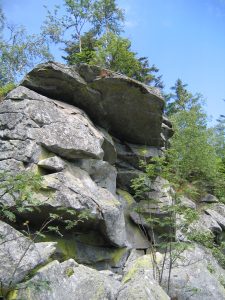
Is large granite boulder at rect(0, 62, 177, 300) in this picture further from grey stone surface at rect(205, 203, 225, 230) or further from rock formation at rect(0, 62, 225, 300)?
grey stone surface at rect(205, 203, 225, 230)

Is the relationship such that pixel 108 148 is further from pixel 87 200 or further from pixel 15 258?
pixel 15 258

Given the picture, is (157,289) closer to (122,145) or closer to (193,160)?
(122,145)

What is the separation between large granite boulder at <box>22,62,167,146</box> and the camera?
13.9 meters

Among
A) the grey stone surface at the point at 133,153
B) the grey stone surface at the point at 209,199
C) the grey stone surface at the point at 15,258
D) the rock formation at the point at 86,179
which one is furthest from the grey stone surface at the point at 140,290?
the grey stone surface at the point at 209,199

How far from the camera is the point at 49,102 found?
43.9ft

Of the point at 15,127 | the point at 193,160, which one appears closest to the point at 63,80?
the point at 15,127

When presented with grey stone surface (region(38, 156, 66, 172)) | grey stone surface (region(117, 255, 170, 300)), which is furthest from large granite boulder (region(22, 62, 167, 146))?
grey stone surface (region(117, 255, 170, 300))

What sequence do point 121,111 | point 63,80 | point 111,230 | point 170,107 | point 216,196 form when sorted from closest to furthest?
point 111,230, point 63,80, point 121,111, point 216,196, point 170,107

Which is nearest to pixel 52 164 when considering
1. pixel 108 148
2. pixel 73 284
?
pixel 108 148

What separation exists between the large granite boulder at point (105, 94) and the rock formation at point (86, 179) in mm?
39

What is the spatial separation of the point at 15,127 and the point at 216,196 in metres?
13.3

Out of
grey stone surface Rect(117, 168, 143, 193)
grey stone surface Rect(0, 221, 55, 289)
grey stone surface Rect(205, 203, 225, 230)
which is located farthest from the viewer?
grey stone surface Rect(205, 203, 225, 230)

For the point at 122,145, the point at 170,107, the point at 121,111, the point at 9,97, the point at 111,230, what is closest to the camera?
the point at 111,230

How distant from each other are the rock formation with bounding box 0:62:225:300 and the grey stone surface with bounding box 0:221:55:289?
2 cm
